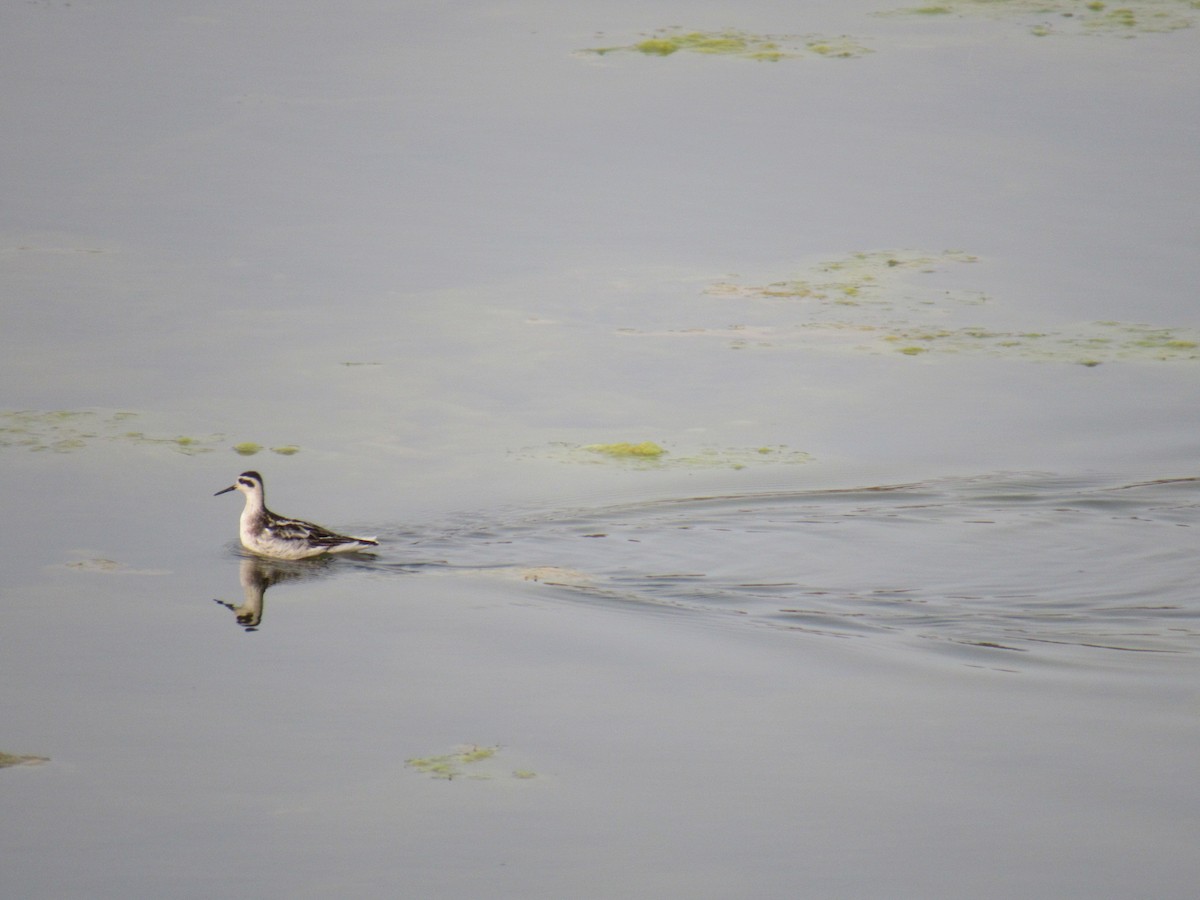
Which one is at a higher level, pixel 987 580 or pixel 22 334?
pixel 22 334

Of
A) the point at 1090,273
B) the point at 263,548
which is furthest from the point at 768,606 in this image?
the point at 1090,273

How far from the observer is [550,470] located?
31.4ft

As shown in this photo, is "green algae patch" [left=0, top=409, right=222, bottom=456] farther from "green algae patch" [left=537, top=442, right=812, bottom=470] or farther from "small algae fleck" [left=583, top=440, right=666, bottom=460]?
"small algae fleck" [left=583, top=440, right=666, bottom=460]

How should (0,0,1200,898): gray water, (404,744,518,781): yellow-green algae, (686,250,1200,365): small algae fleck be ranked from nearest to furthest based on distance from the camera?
(0,0,1200,898): gray water → (404,744,518,781): yellow-green algae → (686,250,1200,365): small algae fleck

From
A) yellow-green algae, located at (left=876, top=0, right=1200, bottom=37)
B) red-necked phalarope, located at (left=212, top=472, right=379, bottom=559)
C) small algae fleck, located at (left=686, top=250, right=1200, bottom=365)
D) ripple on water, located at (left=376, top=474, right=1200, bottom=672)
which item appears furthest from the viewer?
yellow-green algae, located at (left=876, top=0, right=1200, bottom=37)

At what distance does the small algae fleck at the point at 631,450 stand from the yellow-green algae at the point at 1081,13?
36.7 feet

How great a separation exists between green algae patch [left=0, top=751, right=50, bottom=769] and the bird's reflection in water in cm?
175

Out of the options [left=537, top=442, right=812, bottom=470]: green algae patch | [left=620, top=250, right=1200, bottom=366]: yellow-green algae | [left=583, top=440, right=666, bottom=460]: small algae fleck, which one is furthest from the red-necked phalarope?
[left=620, top=250, right=1200, bottom=366]: yellow-green algae

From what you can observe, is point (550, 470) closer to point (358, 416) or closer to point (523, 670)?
point (358, 416)

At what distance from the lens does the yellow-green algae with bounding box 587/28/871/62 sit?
59.0 ft

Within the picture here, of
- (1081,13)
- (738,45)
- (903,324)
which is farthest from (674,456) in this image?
(1081,13)

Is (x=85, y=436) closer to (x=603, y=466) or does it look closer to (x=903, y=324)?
(x=603, y=466)

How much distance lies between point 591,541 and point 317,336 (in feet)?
11.0

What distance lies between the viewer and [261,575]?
8.52 meters
